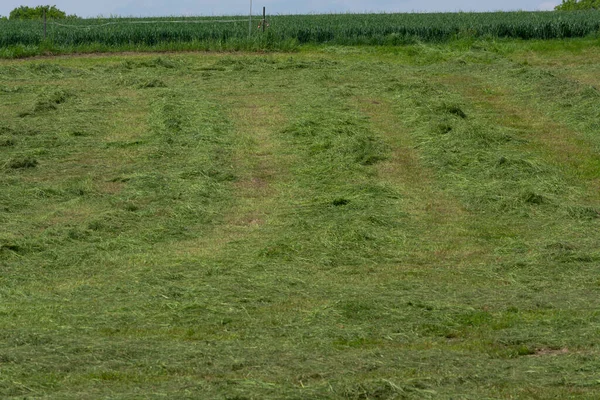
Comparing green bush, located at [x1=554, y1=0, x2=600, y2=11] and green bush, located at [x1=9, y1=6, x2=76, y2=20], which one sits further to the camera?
green bush, located at [x1=554, y1=0, x2=600, y2=11]

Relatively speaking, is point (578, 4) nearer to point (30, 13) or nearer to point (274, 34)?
point (30, 13)

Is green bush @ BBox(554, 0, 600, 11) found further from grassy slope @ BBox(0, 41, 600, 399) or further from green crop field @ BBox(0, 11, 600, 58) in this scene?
grassy slope @ BBox(0, 41, 600, 399)

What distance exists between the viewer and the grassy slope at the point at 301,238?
7879 mm

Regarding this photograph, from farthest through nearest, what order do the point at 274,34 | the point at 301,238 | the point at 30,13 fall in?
the point at 30,13 < the point at 274,34 < the point at 301,238

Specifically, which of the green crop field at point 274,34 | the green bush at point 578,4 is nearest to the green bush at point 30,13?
the green crop field at point 274,34

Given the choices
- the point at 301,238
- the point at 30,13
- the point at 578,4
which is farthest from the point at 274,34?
the point at 578,4

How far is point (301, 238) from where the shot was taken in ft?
39.9

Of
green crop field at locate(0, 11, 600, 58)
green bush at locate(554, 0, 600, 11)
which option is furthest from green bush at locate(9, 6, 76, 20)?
green bush at locate(554, 0, 600, 11)

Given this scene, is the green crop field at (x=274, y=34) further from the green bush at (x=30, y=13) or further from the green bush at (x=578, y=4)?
the green bush at (x=578, y=4)

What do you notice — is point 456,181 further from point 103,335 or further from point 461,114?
Result: point 103,335

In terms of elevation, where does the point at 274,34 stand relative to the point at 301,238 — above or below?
above

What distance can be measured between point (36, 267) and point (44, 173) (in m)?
4.89

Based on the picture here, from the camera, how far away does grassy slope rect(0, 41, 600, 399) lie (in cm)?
788

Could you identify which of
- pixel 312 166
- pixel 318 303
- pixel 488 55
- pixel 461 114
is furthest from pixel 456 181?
pixel 488 55
